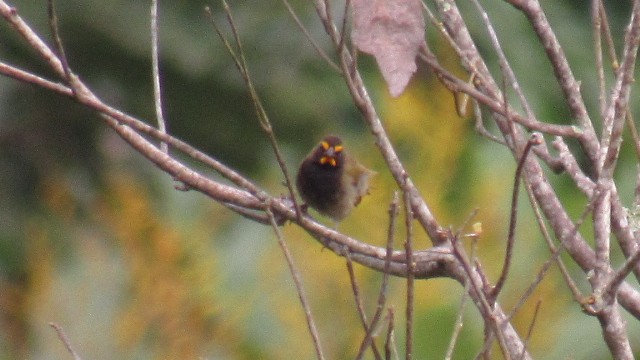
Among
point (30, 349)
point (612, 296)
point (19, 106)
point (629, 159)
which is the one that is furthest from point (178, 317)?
point (612, 296)

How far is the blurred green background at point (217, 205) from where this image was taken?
5.73 m

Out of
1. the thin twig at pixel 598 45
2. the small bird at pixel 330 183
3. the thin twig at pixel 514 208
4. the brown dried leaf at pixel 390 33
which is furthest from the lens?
the small bird at pixel 330 183

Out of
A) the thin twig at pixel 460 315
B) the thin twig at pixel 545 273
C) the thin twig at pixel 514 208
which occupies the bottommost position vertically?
the thin twig at pixel 460 315

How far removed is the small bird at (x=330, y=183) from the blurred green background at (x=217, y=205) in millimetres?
186

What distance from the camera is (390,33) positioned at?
2000 mm

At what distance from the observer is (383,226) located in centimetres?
620

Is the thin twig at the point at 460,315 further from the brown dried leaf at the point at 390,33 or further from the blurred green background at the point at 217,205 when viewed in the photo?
the blurred green background at the point at 217,205

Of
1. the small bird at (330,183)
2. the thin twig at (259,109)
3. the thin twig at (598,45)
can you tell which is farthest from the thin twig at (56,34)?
the small bird at (330,183)

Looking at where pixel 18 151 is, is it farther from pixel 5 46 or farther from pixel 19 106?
pixel 5 46

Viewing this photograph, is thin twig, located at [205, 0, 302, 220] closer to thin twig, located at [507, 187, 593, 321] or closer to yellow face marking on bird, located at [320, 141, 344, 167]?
thin twig, located at [507, 187, 593, 321]

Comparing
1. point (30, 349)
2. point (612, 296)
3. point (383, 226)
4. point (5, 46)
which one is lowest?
point (30, 349)

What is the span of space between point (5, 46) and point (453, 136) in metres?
3.06

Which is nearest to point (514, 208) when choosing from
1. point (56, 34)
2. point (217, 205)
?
point (56, 34)

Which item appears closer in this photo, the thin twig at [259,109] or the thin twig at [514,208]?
the thin twig at [514,208]
